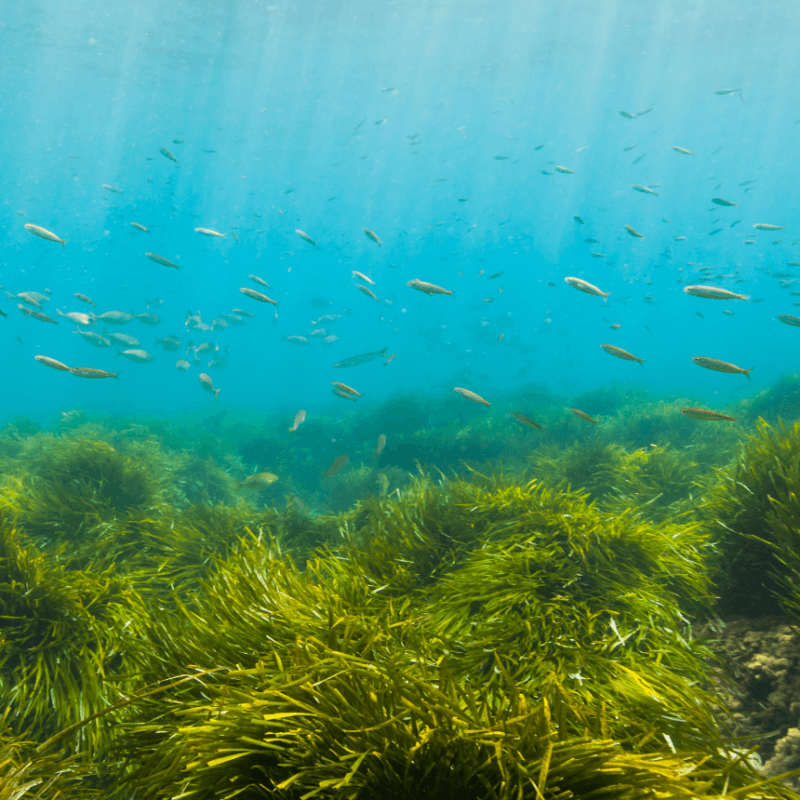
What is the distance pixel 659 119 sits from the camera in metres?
59.6

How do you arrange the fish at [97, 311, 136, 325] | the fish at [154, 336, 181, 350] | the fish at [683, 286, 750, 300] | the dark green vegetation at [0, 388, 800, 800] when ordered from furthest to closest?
the fish at [154, 336, 181, 350], the fish at [97, 311, 136, 325], the fish at [683, 286, 750, 300], the dark green vegetation at [0, 388, 800, 800]

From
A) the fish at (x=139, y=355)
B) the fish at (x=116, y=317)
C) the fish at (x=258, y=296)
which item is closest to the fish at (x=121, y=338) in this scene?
the fish at (x=139, y=355)

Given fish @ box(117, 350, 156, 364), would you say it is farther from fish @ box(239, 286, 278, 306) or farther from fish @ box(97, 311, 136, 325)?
fish @ box(239, 286, 278, 306)

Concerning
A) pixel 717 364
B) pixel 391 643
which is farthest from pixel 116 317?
pixel 717 364

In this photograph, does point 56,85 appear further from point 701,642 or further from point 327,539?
point 701,642

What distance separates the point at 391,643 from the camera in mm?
1689

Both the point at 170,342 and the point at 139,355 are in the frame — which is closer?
the point at 139,355

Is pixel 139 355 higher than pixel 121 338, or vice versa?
pixel 121 338

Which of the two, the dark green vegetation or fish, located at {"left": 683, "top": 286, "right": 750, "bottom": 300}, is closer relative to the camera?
the dark green vegetation

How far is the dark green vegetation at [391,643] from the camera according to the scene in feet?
3.57

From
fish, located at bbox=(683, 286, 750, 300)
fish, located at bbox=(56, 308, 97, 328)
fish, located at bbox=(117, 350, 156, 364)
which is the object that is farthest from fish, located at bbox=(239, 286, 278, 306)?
fish, located at bbox=(683, 286, 750, 300)

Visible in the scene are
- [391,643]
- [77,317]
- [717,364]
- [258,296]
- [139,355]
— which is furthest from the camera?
[139,355]

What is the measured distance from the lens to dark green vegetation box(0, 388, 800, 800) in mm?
1087

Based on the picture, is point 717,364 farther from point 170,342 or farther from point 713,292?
point 170,342
